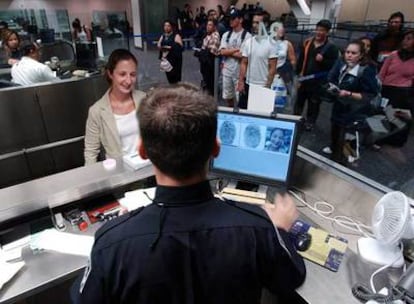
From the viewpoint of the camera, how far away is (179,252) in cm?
61

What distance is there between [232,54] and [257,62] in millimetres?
576

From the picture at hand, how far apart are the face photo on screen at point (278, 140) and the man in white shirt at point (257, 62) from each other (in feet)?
7.47

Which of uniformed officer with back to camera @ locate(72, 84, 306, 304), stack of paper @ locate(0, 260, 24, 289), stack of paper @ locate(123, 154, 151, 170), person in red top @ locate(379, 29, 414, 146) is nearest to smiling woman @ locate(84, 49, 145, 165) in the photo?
stack of paper @ locate(123, 154, 151, 170)

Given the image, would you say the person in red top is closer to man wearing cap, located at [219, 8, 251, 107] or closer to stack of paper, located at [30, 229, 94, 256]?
man wearing cap, located at [219, 8, 251, 107]

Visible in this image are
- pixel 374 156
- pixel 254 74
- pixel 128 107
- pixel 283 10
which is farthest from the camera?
pixel 283 10

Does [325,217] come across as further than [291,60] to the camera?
No

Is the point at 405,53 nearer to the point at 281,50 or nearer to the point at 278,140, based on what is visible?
the point at 281,50

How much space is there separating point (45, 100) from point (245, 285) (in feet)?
10.2

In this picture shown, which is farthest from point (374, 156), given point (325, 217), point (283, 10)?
point (283, 10)

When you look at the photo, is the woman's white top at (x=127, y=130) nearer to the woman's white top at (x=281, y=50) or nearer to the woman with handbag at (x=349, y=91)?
the woman with handbag at (x=349, y=91)

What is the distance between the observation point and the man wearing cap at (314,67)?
134 inches

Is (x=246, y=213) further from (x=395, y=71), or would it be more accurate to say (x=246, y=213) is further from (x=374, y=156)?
(x=395, y=71)

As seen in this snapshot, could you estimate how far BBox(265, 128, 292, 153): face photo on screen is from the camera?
123 centimetres

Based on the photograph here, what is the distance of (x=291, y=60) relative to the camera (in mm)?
3852
